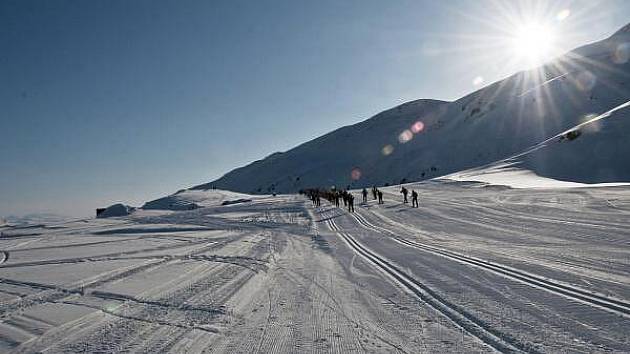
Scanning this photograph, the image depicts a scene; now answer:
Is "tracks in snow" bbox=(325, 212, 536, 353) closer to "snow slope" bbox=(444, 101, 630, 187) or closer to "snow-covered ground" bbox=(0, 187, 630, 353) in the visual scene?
"snow-covered ground" bbox=(0, 187, 630, 353)

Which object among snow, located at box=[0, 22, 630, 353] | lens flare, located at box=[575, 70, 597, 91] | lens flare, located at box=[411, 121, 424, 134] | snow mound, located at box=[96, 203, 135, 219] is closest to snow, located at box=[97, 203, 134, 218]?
snow mound, located at box=[96, 203, 135, 219]

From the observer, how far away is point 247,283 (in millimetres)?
8289

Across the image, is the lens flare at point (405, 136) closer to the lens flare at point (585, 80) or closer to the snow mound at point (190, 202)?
the lens flare at point (585, 80)

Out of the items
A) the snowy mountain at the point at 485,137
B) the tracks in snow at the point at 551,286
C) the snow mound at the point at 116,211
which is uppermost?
the snowy mountain at the point at 485,137

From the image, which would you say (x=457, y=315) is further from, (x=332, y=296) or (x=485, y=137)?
(x=485, y=137)

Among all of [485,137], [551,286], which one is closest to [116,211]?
[551,286]

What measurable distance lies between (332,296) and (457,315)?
2.05 metres

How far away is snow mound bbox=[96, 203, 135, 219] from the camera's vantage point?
141ft

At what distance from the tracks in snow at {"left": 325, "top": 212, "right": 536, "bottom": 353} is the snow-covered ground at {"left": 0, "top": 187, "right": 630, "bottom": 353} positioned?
0.07ft

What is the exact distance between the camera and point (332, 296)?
281 inches

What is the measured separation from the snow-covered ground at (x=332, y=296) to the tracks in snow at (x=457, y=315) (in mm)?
21

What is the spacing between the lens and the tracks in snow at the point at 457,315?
4.61m

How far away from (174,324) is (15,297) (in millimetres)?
3517

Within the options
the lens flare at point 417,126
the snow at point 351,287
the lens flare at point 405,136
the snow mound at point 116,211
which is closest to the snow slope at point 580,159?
the snow at point 351,287
